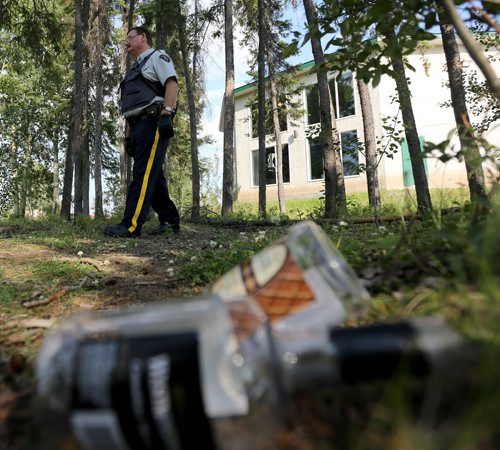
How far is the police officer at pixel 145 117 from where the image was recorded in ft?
15.7

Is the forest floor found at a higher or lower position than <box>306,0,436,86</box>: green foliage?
lower

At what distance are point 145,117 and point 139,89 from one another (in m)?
0.34

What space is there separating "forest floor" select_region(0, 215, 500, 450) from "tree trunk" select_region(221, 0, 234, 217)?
835 centimetres

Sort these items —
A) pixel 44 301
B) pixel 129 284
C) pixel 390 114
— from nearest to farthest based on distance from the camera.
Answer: pixel 44 301
pixel 129 284
pixel 390 114

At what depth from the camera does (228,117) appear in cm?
1370

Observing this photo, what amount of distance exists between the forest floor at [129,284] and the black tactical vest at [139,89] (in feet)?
5.50

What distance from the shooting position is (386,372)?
78 cm

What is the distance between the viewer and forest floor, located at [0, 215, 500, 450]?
110cm

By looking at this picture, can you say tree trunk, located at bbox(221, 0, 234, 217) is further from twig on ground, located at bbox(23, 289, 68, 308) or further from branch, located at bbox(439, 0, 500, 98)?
branch, located at bbox(439, 0, 500, 98)

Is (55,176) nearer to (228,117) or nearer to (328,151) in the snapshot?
(228,117)

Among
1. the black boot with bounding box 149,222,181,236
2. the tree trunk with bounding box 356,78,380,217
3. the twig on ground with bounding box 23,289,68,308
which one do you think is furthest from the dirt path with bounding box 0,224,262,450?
the tree trunk with bounding box 356,78,380,217

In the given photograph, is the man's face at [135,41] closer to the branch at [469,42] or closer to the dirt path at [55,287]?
the dirt path at [55,287]

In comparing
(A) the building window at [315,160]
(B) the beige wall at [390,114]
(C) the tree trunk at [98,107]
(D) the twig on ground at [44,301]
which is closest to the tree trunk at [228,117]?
(B) the beige wall at [390,114]

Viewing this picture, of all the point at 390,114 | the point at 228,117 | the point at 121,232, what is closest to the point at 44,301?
the point at 121,232
